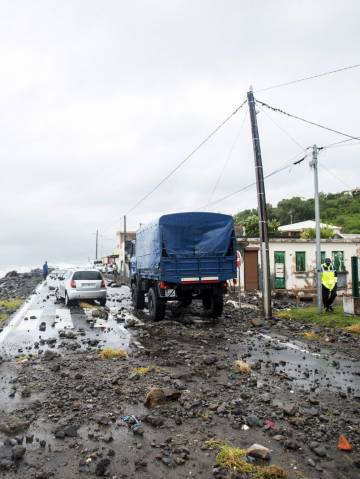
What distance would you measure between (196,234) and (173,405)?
8.45 metres

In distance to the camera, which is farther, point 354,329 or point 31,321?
point 31,321

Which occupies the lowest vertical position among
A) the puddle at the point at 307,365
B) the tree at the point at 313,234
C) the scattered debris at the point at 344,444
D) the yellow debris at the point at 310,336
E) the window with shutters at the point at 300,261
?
the scattered debris at the point at 344,444

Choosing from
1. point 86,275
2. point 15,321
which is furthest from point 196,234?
point 86,275

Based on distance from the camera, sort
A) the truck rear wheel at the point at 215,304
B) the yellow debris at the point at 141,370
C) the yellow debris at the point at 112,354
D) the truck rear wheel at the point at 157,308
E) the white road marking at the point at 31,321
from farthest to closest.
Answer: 1. the truck rear wheel at the point at 215,304
2. the truck rear wheel at the point at 157,308
3. the white road marking at the point at 31,321
4. the yellow debris at the point at 112,354
5. the yellow debris at the point at 141,370

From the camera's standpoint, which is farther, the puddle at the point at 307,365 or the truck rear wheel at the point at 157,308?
the truck rear wheel at the point at 157,308

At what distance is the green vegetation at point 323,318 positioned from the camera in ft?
42.1

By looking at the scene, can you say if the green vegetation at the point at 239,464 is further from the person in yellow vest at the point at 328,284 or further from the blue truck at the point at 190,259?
the person in yellow vest at the point at 328,284

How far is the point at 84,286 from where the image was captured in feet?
60.2

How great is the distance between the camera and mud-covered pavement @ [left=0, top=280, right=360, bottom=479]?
13.7ft

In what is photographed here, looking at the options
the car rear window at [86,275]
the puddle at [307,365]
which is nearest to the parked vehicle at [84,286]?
the car rear window at [86,275]

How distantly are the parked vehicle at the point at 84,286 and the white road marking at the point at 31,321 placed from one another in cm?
154

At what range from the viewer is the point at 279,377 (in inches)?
280

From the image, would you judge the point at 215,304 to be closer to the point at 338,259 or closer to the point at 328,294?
the point at 328,294

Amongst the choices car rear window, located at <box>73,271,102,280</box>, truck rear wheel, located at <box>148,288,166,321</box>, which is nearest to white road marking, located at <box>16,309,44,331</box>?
car rear window, located at <box>73,271,102,280</box>
